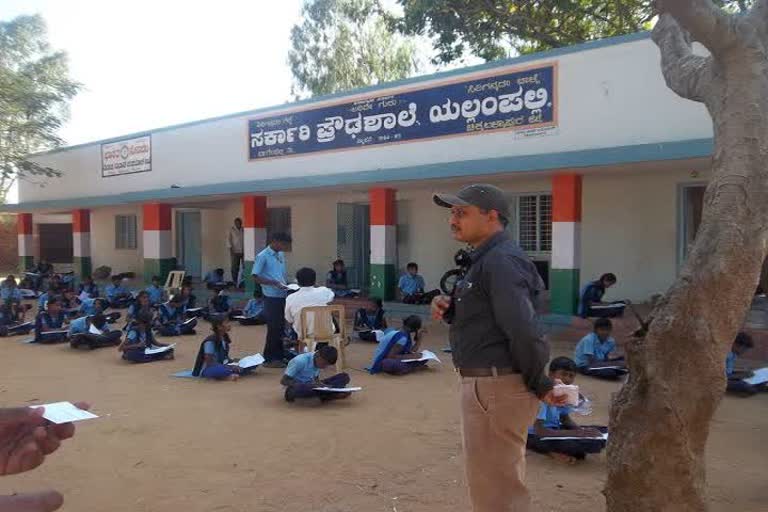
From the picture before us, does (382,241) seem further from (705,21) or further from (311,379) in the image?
(705,21)

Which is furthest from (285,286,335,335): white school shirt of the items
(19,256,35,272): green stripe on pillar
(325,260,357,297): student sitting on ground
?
(19,256,35,272): green stripe on pillar

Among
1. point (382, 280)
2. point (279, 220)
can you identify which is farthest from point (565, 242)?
point (279, 220)

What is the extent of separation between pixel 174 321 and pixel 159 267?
16.3 ft

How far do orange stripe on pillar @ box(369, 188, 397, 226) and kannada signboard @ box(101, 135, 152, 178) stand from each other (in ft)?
23.1

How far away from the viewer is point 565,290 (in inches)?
366

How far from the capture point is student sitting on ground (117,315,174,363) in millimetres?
8141

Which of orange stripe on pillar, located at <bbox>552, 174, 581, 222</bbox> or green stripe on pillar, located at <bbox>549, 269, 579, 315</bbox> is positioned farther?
green stripe on pillar, located at <bbox>549, 269, 579, 315</bbox>

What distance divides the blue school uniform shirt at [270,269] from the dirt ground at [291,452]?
100cm

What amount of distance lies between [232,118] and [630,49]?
8.31 meters

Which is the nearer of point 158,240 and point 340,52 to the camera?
point 158,240

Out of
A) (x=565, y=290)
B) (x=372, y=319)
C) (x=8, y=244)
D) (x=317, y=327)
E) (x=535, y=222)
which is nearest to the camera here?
(x=317, y=327)

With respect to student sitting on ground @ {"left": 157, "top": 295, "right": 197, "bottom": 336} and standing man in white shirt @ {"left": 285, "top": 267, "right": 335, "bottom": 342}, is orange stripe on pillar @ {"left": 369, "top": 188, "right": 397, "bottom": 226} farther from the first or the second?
standing man in white shirt @ {"left": 285, "top": 267, "right": 335, "bottom": 342}

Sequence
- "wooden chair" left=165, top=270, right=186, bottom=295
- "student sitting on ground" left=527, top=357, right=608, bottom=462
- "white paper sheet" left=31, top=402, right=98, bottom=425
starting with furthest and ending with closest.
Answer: "wooden chair" left=165, top=270, right=186, bottom=295 → "student sitting on ground" left=527, top=357, right=608, bottom=462 → "white paper sheet" left=31, top=402, right=98, bottom=425

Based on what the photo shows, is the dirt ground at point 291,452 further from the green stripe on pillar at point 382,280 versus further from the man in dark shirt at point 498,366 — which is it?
the green stripe on pillar at point 382,280
